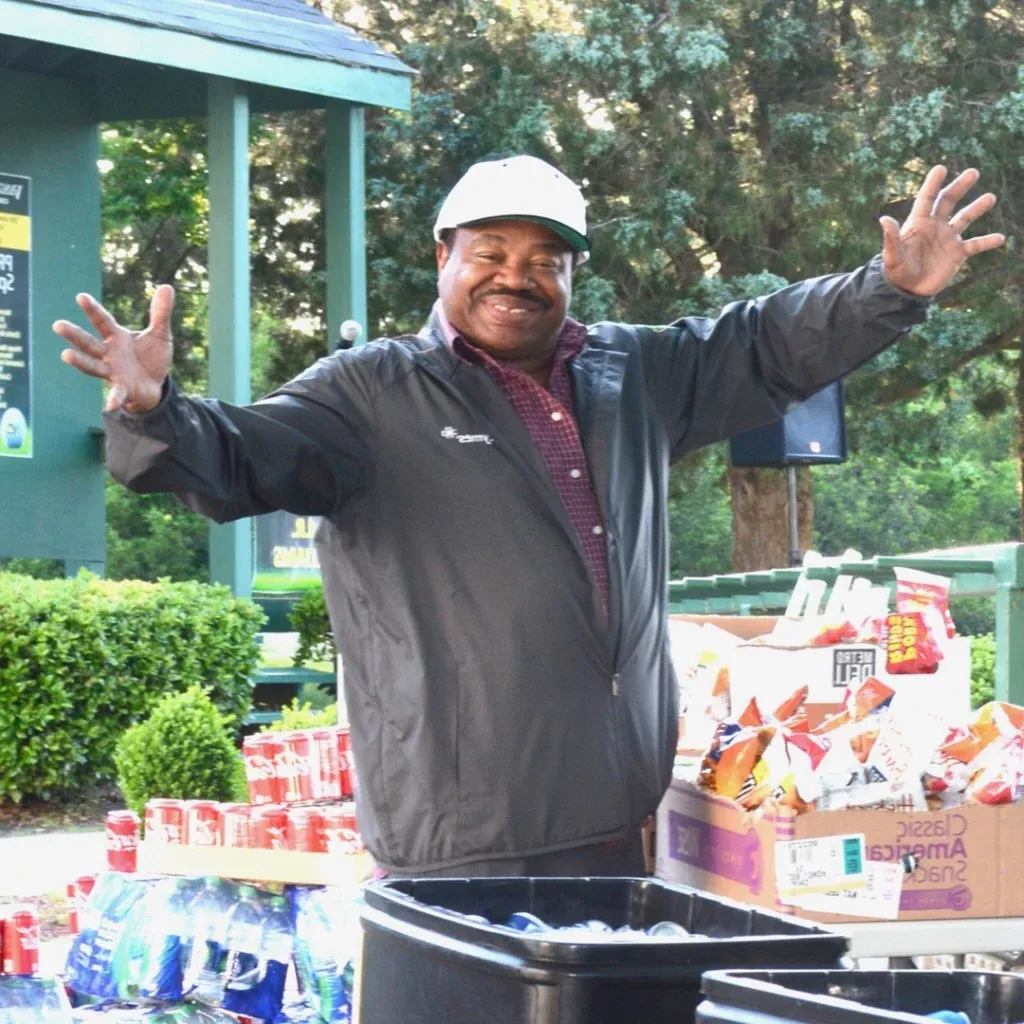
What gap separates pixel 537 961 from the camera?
223 centimetres

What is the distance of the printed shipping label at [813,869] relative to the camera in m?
3.23

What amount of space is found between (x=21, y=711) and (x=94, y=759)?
1.99ft

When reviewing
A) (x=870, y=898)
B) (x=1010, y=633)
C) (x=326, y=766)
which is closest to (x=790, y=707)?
(x=870, y=898)

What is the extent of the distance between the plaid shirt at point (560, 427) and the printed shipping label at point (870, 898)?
66 cm

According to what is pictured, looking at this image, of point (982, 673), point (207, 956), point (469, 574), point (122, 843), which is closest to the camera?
point (469, 574)

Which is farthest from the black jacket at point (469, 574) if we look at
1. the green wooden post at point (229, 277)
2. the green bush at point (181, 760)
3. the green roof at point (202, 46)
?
the green wooden post at point (229, 277)

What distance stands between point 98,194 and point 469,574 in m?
10.4

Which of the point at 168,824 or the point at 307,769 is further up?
the point at 307,769

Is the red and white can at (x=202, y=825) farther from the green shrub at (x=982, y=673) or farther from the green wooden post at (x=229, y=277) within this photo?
the green wooden post at (x=229, y=277)

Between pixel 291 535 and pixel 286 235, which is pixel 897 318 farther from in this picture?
pixel 286 235

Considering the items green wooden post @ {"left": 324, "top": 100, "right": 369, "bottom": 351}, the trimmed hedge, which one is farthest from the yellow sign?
the trimmed hedge

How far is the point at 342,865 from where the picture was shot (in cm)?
431

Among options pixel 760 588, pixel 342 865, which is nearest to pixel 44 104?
pixel 760 588

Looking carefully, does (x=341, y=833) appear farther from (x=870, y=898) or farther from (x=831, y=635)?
(x=870, y=898)
